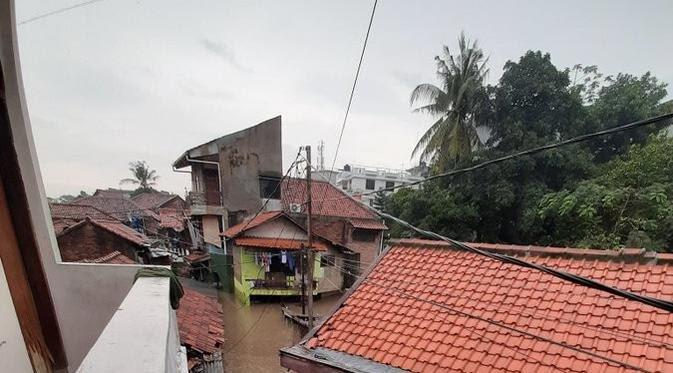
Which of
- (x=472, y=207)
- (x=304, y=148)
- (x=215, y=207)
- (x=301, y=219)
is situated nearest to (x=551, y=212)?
(x=472, y=207)

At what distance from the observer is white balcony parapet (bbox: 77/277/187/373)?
1.21m

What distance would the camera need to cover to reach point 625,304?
3.71 meters

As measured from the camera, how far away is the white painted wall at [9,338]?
176 cm

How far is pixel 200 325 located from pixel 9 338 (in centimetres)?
606

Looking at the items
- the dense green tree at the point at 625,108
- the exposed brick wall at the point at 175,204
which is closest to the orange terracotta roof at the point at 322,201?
the dense green tree at the point at 625,108

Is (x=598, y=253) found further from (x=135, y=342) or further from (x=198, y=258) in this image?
(x=198, y=258)

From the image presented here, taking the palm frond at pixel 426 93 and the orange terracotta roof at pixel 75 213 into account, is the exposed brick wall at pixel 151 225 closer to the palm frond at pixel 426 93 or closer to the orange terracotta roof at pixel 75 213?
the orange terracotta roof at pixel 75 213

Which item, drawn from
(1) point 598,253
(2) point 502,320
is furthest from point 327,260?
(1) point 598,253

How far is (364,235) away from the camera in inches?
699

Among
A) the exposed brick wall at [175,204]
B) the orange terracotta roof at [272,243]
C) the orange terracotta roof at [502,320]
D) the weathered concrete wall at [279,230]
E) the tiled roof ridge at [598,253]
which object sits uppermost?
the tiled roof ridge at [598,253]

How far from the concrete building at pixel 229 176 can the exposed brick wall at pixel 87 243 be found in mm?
5406

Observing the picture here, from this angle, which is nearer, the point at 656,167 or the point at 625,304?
the point at 625,304

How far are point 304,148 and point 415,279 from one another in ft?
14.3

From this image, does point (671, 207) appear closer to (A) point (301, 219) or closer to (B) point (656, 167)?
(B) point (656, 167)
